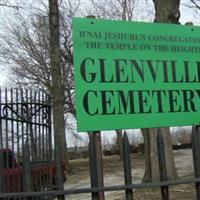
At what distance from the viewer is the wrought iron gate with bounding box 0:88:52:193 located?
6.93 metres

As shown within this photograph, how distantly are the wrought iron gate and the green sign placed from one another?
2073 millimetres

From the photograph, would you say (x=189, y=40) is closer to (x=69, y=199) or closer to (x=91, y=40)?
(x=91, y=40)

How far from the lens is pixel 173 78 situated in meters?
5.21

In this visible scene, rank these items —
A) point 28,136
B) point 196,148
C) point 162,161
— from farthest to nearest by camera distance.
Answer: point 28,136
point 196,148
point 162,161

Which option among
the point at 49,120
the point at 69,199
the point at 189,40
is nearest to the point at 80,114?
the point at 189,40

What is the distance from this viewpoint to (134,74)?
506 centimetres

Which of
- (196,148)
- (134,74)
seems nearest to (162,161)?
(196,148)

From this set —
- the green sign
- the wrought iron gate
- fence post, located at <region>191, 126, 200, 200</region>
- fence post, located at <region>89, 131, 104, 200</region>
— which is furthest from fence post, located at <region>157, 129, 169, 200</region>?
the wrought iron gate

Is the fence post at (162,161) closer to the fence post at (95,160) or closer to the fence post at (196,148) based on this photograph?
the fence post at (196,148)

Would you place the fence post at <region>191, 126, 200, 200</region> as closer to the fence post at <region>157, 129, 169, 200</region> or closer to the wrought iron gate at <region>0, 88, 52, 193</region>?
the fence post at <region>157, 129, 169, 200</region>

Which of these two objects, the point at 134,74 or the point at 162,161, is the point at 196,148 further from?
the point at 134,74

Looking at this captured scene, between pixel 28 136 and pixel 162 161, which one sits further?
pixel 28 136

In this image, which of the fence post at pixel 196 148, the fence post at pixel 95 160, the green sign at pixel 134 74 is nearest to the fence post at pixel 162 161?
the green sign at pixel 134 74

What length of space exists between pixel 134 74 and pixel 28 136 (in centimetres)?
239
